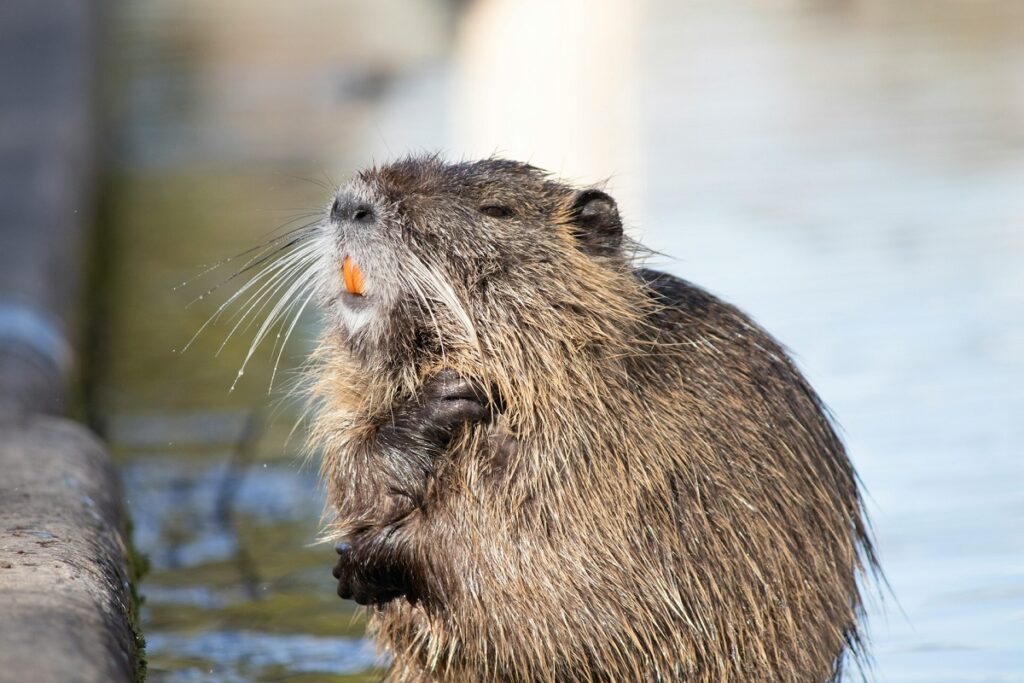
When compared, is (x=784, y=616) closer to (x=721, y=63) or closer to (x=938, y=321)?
(x=938, y=321)

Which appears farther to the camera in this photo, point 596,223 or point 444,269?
point 596,223

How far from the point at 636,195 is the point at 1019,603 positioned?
187 inches

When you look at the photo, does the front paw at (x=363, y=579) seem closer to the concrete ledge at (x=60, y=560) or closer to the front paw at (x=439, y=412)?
the front paw at (x=439, y=412)

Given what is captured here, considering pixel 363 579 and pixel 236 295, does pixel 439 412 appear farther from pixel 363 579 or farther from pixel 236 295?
pixel 236 295

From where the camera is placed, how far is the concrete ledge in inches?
107

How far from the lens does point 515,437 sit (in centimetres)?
365

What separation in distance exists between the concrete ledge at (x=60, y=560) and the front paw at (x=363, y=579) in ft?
1.50

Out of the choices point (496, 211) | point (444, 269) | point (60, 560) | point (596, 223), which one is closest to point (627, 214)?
point (596, 223)

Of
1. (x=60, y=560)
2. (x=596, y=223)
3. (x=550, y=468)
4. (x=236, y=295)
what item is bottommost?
(x=60, y=560)

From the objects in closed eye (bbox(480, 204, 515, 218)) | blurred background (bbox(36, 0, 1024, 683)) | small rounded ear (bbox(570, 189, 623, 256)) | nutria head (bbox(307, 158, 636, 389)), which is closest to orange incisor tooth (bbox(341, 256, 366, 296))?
nutria head (bbox(307, 158, 636, 389))

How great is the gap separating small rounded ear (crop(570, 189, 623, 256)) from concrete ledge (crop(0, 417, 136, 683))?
4.14 ft

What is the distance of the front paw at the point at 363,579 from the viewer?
3654 mm

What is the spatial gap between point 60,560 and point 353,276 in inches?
33.6

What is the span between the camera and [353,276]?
3.69 metres
